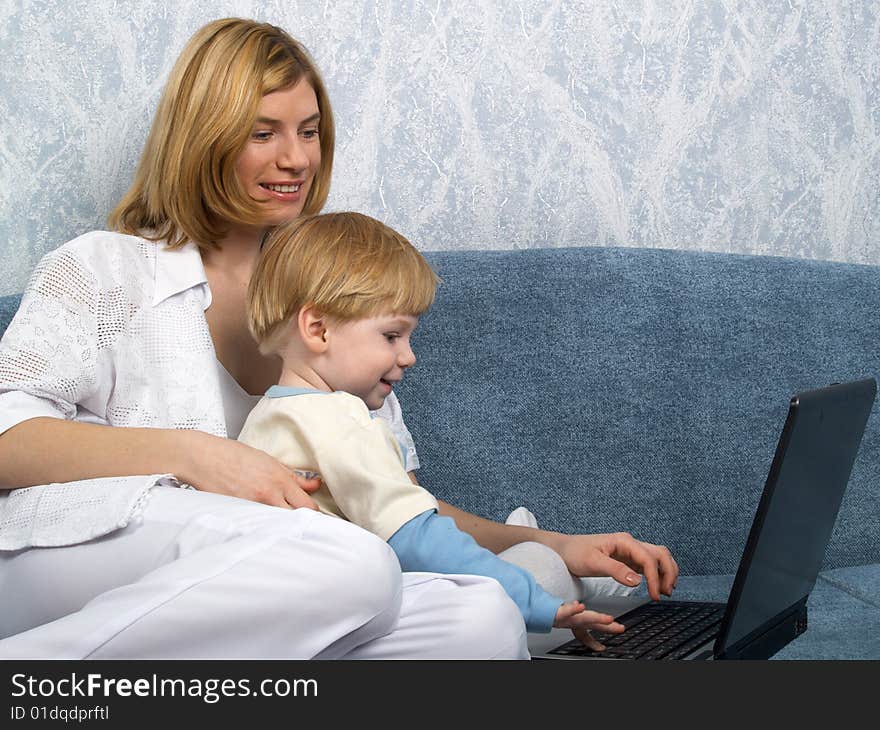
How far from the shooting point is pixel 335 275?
137 centimetres

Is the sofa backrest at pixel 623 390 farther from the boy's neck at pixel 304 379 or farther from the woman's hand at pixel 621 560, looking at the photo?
the boy's neck at pixel 304 379

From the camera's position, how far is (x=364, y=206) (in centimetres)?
203

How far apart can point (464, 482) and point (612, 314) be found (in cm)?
37

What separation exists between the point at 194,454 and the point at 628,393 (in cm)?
83

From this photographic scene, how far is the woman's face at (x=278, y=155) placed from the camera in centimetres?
159

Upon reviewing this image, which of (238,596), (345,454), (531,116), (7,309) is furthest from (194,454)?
(531,116)

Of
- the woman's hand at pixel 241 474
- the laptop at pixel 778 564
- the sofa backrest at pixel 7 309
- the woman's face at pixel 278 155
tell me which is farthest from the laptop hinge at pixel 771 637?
the sofa backrest at pixel 7 309

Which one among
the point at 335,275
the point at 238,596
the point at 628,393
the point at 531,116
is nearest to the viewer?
the point at 238,596

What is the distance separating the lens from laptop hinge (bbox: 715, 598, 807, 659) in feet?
4.15

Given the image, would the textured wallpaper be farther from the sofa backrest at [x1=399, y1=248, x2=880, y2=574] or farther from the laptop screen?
the laptop screen

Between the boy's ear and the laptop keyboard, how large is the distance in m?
0.46

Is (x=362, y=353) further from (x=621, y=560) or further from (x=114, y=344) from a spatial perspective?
(x=621, y=560)
